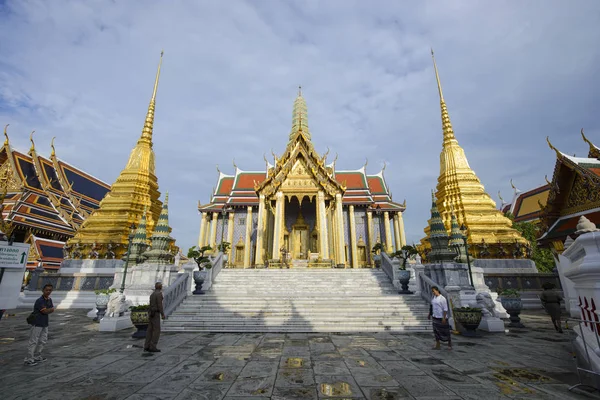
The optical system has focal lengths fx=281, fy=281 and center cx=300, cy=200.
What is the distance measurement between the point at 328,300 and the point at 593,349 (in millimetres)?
6813

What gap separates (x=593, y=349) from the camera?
10.7 feet

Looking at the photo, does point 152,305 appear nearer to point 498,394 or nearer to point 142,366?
point 142,366

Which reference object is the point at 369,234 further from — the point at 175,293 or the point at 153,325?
the point at 153,325

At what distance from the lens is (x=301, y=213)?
74.0 ft

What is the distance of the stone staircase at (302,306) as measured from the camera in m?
7.64

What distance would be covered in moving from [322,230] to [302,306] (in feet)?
30.9

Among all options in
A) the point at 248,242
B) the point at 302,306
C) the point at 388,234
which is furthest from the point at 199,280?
the point at 388,234

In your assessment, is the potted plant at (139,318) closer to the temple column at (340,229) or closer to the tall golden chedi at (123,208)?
the tall golden chedi at (123,208)

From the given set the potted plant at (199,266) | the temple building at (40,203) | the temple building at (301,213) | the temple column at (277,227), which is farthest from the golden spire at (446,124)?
the temple building at (40,203)

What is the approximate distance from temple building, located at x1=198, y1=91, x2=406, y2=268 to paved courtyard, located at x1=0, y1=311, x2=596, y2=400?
36.7 ft

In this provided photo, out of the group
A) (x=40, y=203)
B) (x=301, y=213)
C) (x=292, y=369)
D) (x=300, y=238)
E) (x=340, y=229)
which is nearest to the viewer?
(x=292, y=369)

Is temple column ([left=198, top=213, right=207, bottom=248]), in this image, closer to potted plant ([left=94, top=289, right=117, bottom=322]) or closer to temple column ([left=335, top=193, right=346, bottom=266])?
temple column ([left=335, top=193, right=346, bottom=266])

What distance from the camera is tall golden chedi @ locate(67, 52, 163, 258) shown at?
16234 mm

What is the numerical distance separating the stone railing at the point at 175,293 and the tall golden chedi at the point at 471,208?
14268mm
